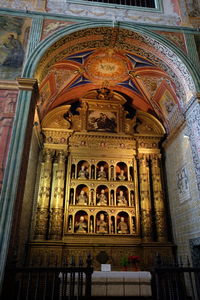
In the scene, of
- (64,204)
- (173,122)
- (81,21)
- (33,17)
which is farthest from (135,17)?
(64,204)

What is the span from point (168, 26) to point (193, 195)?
5275 mm

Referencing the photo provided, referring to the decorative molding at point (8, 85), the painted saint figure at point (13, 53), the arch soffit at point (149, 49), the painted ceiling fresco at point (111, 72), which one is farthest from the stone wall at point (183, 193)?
the painted saint figure at point (13, 53)

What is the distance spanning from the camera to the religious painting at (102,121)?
33.7 feet

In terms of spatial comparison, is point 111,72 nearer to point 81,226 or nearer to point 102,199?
point 102,199

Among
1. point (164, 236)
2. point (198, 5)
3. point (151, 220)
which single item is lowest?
point (164, 236)

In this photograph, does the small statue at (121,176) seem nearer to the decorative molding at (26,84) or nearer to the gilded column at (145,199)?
the gilded column at (145,199)

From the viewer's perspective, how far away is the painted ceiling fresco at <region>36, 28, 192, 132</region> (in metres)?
7.80

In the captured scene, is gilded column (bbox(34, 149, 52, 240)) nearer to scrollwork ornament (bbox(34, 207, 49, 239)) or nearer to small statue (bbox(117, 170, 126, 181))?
scrollwork ornament (bbox(34, 207, 49, 239))

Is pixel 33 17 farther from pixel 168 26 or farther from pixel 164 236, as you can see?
pixel 164 236

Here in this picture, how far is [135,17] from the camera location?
809 cm

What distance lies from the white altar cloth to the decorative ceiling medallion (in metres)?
6.71

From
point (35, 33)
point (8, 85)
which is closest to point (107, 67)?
point (35, 33)

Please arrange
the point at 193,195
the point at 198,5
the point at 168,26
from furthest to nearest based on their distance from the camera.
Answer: the point at 198,5
the point at 168,26
the point at 193,195

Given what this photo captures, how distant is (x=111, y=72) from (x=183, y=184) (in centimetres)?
479
